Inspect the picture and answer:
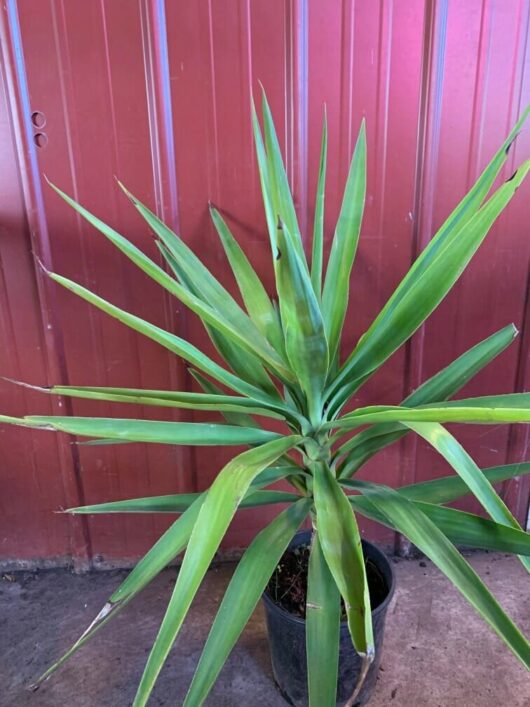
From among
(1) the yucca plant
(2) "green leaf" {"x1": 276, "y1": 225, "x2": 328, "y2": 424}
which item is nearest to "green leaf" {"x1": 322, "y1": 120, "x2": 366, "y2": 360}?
(1) the yucca plant

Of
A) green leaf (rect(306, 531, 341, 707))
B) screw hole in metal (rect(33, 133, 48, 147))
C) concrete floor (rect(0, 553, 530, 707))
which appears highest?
screw hole in metal (rect(33, 133, 48, 147))

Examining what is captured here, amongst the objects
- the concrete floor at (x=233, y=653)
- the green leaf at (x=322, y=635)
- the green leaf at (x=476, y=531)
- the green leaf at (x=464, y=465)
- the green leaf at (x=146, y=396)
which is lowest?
the concrete floor at (x=233, y=653)

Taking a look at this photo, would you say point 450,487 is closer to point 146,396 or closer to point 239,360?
point 239,360

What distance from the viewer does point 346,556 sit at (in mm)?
624

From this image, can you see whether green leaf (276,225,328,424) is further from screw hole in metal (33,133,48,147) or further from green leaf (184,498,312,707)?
screw hole in metal (33,133,48,147)

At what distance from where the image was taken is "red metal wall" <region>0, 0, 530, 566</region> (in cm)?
114

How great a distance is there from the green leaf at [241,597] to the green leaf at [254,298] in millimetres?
320

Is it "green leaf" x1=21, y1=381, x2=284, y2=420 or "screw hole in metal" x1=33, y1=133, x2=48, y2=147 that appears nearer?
"green leaf" x1=21, y1=381, x2=284, y2=420

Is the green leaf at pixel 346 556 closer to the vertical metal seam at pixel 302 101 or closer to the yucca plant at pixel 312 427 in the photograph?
the yucca plant at pixel 312 427

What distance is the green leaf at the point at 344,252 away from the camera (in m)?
0.91

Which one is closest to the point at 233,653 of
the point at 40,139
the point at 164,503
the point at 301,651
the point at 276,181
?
the point at 301,651

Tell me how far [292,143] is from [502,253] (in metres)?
0.61

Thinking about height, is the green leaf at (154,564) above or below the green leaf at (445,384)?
below

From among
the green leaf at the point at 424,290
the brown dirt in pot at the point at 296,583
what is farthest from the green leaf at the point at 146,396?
the brown dirt in pot at the point at 296,583
